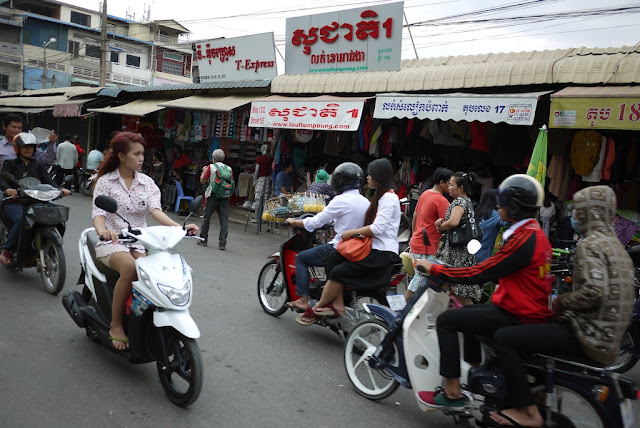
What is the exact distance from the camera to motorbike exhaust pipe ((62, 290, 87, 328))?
4.72m

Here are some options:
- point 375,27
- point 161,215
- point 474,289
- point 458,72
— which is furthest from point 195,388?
point 375,27

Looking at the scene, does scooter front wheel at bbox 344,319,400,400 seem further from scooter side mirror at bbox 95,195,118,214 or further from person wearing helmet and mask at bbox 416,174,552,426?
scooter side mirror at bbox 95,195,118,214

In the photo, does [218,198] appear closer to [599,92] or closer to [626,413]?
[599,92]

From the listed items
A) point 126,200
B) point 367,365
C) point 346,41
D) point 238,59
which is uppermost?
point 346,41

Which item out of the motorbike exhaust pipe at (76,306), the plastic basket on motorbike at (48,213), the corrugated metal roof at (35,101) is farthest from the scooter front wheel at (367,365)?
the corrugated metal roof at (35,101)

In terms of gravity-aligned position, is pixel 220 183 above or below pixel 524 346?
below

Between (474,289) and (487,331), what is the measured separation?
9.34 feet

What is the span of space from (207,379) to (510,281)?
2443mm

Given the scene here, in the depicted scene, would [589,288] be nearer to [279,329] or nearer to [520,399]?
[520,399]

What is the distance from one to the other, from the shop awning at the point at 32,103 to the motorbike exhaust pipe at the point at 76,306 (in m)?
18.8

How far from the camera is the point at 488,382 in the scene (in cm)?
348

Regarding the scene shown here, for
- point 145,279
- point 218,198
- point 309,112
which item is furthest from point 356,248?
point 309,112

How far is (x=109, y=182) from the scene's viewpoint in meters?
4.57

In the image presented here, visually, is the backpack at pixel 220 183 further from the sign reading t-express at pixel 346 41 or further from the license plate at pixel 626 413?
the license plate at pixel 626 413
